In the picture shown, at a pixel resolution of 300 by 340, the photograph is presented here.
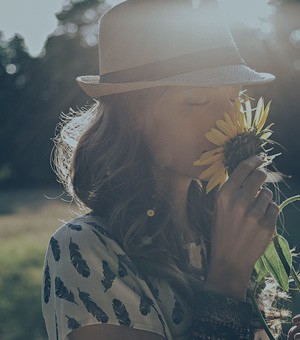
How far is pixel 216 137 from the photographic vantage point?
6.84 ft

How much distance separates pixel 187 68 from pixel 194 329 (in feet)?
2.18

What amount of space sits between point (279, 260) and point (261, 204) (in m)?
0.19

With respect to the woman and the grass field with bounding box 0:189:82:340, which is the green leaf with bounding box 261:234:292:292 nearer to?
the woman

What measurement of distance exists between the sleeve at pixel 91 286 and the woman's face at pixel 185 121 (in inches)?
11.5

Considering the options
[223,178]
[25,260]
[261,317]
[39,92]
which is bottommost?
[39,92]

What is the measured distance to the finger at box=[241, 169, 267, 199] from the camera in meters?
2.01

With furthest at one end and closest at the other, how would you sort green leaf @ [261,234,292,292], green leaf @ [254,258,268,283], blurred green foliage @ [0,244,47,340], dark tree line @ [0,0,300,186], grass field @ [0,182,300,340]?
dark tree line @ [0,0,300,186] → grass field @ [0,182,300,340] → blurred green foliage @ [0,244,47,340] → green leaf @ [254,258,268,283] → green leaf @ [261,234,292,292]

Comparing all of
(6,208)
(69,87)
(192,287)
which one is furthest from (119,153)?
(69,87)

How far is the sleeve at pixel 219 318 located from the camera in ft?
6.52

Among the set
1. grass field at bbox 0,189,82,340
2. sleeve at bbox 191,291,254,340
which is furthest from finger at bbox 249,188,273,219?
grass field at bbox 0,189,82,340

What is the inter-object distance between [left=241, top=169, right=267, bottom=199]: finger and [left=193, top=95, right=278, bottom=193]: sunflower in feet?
0.22

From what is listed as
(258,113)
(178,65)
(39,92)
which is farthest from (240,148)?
(39,92)

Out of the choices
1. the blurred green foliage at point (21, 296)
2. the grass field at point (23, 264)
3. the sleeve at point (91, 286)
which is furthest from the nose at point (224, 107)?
the blurred green foliage at point (21, 296)

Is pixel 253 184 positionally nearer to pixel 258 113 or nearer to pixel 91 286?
pixel 258 113
